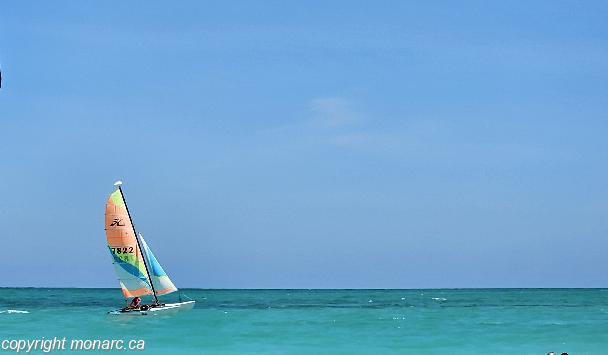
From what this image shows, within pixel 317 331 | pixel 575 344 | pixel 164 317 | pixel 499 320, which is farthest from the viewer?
pixel 499 320

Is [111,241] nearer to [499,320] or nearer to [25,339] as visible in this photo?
[25,339]

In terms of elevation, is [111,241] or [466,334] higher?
[111,241]

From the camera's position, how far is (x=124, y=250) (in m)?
67.6

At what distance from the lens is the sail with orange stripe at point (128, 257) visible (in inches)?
2603

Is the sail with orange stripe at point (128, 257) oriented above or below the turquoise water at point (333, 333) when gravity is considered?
above

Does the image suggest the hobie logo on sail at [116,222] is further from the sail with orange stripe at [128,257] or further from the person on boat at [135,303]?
the person on boat at [135,303]

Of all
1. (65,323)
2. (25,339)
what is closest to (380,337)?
(25,339)

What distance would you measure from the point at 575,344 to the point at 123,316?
30.8 meters

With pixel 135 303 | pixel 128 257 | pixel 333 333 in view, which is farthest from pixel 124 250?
pixel 333 333

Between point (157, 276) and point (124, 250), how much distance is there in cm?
510

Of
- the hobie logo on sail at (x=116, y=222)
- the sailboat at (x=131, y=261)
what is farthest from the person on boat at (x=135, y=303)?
the hobie logo on sail at (x=116, y=222)

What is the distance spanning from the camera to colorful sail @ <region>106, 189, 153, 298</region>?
66000 mm

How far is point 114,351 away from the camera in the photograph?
43156 mm

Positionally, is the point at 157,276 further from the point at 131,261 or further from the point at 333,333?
the point at 333,333
